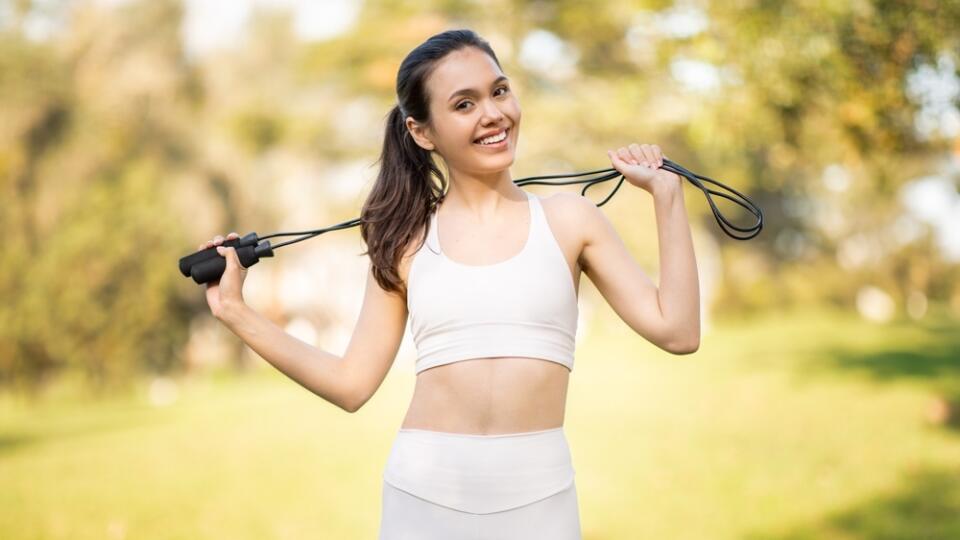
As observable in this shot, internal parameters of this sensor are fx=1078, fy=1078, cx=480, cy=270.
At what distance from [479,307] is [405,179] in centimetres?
39

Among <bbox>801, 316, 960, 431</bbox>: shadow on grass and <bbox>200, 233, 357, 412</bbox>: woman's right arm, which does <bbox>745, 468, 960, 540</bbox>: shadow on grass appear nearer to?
<bbox>801, 316, 960, 431</bbox>: shadow on grass

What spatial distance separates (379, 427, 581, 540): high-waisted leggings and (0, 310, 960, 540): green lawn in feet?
16.5

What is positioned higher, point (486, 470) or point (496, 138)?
point (496, 138)

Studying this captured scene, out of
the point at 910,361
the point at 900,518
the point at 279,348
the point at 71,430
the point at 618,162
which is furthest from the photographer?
the point at 910,361

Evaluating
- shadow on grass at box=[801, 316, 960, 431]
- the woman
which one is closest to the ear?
the woman

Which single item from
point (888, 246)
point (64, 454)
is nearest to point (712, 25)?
point (64, 454)

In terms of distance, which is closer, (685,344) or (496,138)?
(685,344)

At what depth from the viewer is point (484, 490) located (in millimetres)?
2014

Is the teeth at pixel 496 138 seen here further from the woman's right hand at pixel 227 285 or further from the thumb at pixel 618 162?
the woman's right hand at pixel 227 285

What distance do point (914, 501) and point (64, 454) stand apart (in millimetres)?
7554

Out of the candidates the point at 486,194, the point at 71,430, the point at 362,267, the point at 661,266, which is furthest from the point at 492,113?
the point at 362,267

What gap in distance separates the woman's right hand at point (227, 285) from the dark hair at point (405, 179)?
275mm

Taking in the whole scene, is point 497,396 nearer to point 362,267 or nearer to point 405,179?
point 405,179

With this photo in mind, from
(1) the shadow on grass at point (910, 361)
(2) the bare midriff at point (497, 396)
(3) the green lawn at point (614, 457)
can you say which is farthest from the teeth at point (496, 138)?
(1) the shadow on grass at point (910, 361)
